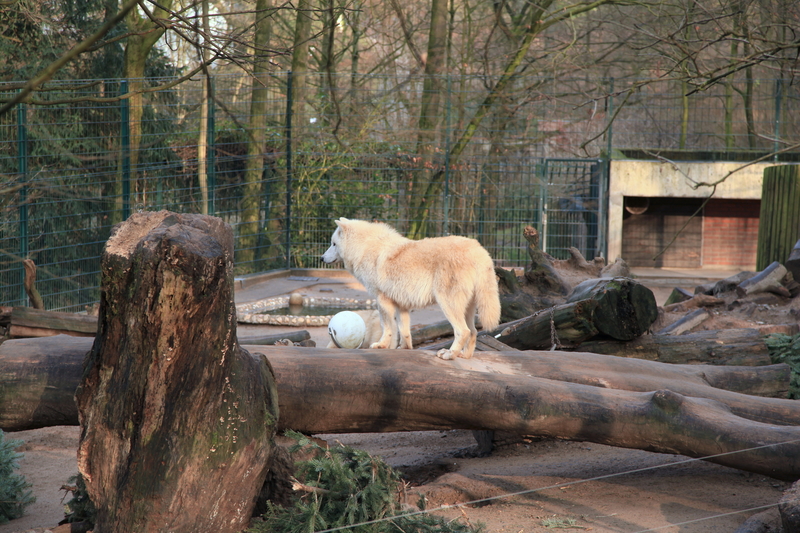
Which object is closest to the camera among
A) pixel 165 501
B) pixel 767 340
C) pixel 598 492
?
pixel 165 501

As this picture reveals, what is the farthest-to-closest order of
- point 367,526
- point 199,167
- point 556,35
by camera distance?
point 556,35
point 199,167
point 367,526

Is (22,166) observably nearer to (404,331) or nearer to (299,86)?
(404,331)

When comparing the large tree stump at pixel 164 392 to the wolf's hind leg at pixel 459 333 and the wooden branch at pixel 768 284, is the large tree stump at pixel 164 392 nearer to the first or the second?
the wolf's hind leg at pixel 459 333

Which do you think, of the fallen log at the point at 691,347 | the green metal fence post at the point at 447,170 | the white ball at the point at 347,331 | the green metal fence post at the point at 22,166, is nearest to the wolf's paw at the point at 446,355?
the fallen log at the point at 691,347

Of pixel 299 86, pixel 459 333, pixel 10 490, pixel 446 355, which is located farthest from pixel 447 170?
pixel 10 490

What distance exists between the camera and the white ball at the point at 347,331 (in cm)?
698

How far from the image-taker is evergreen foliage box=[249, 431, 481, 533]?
11.0 feet

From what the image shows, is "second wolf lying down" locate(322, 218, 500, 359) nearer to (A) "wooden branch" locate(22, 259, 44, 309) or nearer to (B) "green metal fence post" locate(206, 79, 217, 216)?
(A) "wooden branch" locate(22, 259, 44, 309)

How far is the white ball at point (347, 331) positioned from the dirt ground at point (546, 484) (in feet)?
3.37

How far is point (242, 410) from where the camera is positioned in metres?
3.41

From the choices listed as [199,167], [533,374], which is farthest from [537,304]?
[199,167]

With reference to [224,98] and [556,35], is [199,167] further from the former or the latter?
[556,35]

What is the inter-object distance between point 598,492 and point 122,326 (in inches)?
123

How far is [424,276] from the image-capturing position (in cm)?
526
